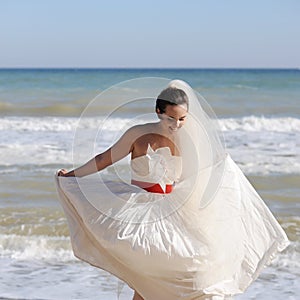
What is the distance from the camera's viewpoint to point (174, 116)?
3938 mm

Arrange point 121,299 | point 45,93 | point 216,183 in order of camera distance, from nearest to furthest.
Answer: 1. point 216,183
2. point 121,299
3. point 45,93

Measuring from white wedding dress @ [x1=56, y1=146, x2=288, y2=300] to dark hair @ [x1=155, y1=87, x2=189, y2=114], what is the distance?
26 cm

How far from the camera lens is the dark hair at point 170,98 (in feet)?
12.9

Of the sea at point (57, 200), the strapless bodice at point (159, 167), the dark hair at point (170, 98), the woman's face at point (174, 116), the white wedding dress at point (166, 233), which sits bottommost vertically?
the sea at point (57, 200)

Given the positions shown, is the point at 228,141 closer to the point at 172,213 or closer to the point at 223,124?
the point at 223,124

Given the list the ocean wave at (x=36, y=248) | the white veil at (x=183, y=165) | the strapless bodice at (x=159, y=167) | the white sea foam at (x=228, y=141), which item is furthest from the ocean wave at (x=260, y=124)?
the strapless bodice at (x=159, y=167)

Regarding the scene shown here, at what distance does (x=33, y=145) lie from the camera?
43.9 feet

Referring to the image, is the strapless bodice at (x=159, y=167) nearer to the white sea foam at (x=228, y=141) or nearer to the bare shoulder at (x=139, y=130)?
the bare shoulder at (x=139, y=130)

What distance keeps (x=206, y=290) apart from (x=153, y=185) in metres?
0.65

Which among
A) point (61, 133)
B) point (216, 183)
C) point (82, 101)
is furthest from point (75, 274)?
point (82, 101)

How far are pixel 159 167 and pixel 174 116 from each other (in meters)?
0.31

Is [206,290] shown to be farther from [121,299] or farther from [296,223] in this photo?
[296,223]

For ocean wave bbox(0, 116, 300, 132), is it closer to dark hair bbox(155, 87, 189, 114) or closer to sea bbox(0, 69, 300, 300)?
sea bbox(0, 69, 300, 300)

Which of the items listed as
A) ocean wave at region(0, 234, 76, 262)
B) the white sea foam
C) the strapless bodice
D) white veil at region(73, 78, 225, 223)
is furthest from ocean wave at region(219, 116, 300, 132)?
the strapless bodice
